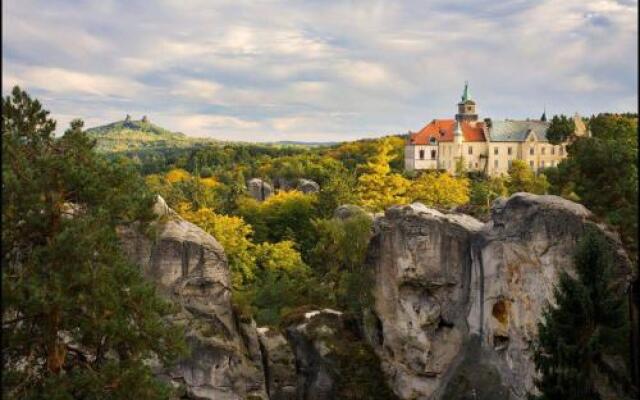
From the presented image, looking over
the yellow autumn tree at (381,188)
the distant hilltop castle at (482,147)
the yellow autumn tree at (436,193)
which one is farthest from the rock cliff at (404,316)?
the distant hilltop castle at (482,147)

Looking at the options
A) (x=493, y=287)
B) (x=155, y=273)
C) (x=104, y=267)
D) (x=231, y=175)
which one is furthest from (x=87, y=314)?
(x=231, y=175)

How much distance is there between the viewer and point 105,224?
15.4 metres

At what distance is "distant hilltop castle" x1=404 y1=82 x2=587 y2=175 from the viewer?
7912 centimetres

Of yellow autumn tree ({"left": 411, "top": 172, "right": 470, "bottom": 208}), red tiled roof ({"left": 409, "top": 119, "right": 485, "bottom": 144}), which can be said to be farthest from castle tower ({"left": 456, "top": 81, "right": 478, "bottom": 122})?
yellow autumn tree ({"left": 411, "top": 172, "right": 470, "bottom": 208})

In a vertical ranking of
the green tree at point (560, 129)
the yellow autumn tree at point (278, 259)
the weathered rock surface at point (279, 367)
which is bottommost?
the weathered rock surface at point (279, 367)

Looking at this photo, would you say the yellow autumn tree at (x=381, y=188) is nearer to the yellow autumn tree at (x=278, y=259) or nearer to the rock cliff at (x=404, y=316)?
the yellow autumn tree at (x=278, y=259)

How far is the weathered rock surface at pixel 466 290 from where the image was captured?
24750 millimetres

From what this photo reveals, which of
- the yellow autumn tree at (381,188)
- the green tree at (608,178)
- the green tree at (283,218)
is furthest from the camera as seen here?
the green tree at (283,218)

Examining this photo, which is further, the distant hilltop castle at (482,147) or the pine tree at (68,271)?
the distant hilltop castle at (482,147)

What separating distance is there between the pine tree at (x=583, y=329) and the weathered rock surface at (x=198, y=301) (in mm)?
13798

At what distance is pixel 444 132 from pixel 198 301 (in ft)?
189

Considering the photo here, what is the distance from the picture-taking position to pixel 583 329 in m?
18.4

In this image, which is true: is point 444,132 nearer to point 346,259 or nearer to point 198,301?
point 346,259

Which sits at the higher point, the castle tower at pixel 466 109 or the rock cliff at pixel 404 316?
the castle tower at pixel 466 109
